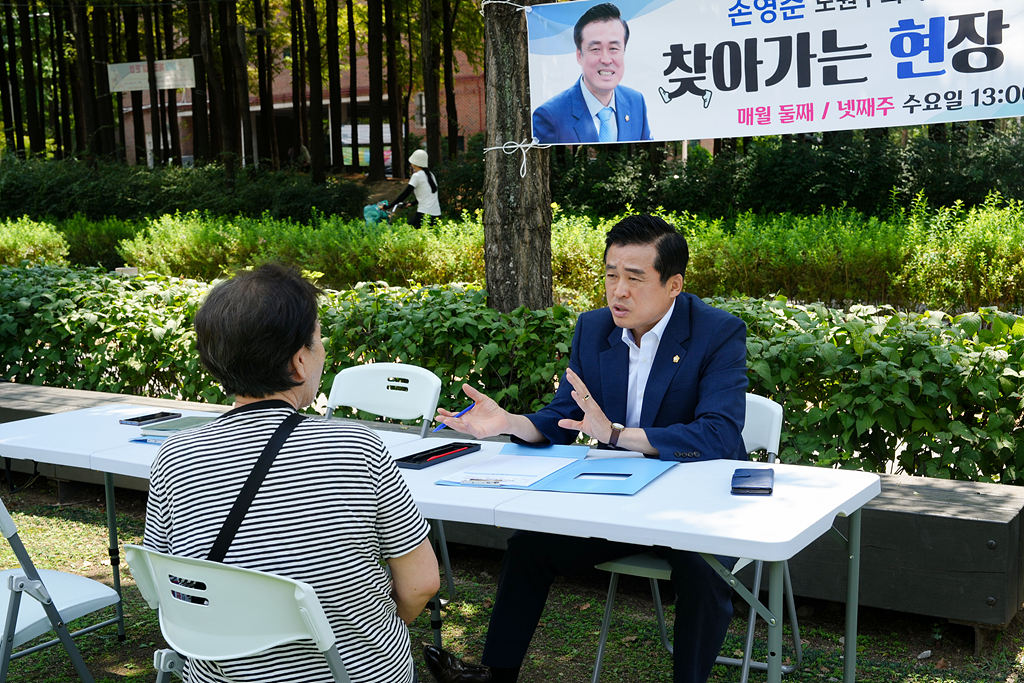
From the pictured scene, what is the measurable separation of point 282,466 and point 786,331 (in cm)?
300

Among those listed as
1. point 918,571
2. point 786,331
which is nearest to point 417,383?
point 786,331

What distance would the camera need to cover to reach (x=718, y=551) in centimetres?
210

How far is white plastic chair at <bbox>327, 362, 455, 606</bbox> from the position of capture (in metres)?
3.98

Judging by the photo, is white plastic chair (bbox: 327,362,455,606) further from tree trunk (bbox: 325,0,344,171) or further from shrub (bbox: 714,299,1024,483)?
tree trunk (bbox: 325,0,344,171)

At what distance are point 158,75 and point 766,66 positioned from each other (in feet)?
56.3

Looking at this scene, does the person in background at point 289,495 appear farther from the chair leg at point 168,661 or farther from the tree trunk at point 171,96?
the tree trunk at point 171,96

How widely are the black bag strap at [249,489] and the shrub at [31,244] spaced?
14.7m

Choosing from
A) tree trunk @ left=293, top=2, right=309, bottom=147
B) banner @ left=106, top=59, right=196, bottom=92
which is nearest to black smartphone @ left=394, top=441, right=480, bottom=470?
banner @ left=106, top=59, right=196, bottom=92

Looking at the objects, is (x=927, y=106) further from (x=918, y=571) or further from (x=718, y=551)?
(x=718, y=551)

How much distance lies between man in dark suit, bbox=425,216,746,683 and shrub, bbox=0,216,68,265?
13837 mm

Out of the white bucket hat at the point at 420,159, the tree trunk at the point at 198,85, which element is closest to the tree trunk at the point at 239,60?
the tree trunk at the point at 198,85

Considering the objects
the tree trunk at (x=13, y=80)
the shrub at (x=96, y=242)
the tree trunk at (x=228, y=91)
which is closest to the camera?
the shrub at (x=96, y=242)

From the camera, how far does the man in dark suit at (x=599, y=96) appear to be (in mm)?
5043

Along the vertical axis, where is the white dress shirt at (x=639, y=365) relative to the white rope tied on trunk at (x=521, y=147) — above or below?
below
